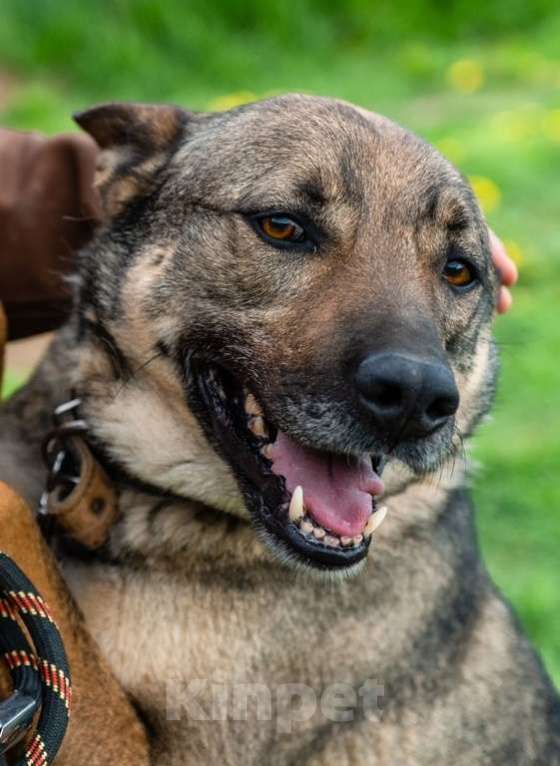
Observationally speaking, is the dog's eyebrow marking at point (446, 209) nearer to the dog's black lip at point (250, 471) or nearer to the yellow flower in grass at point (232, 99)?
the dog's black lip at point (250, 471)

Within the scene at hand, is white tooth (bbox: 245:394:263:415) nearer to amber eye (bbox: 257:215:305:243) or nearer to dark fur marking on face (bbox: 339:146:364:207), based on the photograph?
amber eye (bbox: 257:215:305:243)

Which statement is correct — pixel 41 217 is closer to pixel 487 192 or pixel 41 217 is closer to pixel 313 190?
pixel 313 190

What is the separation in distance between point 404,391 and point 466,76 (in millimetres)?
10310

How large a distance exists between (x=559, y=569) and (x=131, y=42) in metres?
7.70

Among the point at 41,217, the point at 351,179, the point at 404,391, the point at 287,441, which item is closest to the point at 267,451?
the point at 287,441

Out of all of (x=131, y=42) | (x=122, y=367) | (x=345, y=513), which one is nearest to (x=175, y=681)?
(x=345, y=513)

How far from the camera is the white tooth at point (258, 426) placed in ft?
9.07

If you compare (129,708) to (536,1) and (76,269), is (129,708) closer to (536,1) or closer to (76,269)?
(76,269)

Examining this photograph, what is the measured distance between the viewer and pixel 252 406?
2.77 m

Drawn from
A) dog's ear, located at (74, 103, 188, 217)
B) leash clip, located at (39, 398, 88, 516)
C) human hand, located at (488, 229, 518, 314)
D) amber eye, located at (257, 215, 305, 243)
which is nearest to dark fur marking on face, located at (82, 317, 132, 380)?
leash clip, located at (39, 398, 88, 516)

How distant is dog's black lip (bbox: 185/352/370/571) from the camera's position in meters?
2.63

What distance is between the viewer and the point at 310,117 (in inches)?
119

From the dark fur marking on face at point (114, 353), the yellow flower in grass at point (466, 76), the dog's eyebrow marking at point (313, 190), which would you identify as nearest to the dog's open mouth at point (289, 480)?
the dark fur marking on face at point (114, 353)

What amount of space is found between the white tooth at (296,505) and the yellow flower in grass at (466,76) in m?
9.89
